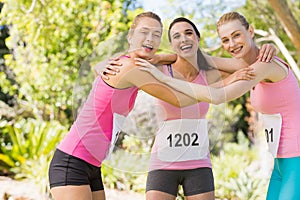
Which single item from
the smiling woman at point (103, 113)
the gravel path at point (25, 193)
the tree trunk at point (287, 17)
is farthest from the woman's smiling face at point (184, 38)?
the tree trunk at point (287, 17)

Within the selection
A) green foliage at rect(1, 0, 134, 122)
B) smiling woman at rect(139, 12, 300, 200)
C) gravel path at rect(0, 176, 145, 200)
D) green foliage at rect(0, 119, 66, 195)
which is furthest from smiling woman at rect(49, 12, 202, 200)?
green foliage at rect(1, 0, 134, 122)

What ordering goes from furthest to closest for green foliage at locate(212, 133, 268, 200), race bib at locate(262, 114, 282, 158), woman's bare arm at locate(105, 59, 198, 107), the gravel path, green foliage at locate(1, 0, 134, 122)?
green foliage at locate(1, 0, 134, 122) → green foliage at locate(212, 133, 268, 200) → the gravel path → race bib at locate(262, 114, 282, 158) → woman's bare arm at locate(105, 59, 198, 107)

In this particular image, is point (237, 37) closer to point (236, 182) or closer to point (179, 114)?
point (179, 114)

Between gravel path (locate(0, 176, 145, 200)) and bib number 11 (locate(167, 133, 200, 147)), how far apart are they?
137 inches

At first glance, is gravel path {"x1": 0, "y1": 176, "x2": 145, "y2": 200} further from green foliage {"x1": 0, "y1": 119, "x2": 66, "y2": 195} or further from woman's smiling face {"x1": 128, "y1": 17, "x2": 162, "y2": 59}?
woman's smiling face {"x1": 128, "y1": 17, "x2": 162, "y2": 59}

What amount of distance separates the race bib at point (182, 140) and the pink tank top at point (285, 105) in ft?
0.97

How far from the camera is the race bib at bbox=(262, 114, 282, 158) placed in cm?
253

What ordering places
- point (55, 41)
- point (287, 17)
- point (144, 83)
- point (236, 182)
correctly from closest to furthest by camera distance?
point (144, 83) → point (236, 182) → point (287, 17) → point (55, 41)

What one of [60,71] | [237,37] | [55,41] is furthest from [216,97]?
[60,71]

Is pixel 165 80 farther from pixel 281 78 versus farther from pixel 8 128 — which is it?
pixel 8 128

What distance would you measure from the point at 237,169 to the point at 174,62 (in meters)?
4.63

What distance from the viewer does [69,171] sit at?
223cm

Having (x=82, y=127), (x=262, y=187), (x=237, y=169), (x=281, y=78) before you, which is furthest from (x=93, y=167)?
(x=237, y=169)

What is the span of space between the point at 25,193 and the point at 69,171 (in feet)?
12.1
